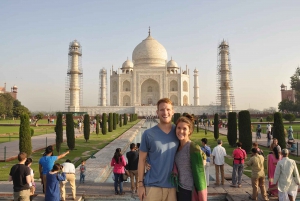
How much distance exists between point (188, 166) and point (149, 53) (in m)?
39.6

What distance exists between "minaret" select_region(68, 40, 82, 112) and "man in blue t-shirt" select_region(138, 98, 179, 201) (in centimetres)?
3262

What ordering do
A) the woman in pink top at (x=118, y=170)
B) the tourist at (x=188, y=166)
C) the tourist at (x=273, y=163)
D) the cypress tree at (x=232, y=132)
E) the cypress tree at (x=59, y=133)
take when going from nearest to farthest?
the tourist at (x=188, y=166), the tourist at (x=273, y=163), the woman in pink top at (x=118, y=170), the cypress tree at (x=59, y=133), the cypress tree at (x=232, y=132)

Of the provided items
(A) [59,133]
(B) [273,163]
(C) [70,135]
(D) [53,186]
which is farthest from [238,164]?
(C) [70,135]

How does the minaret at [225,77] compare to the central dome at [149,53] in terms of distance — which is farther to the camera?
the central dome at [149,53]

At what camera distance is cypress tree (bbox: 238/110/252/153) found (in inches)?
329

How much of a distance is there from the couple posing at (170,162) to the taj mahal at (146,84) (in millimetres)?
31736

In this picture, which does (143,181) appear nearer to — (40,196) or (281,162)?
(281,162)

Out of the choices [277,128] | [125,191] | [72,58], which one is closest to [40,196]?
[125,191]

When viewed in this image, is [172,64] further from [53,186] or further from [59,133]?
[53,186]

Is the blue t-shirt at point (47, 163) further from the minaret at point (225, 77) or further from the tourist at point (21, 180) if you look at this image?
the minaret at point (225, 77)

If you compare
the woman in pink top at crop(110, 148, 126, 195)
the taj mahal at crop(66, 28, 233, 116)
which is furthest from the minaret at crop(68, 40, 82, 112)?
the woman in pink top at crop(110, 148, 126, 195)

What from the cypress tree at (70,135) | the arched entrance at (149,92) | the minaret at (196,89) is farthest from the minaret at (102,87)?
the cypress tree at (70,135)

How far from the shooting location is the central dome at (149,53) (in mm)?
40803

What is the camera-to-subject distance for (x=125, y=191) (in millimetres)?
4449
